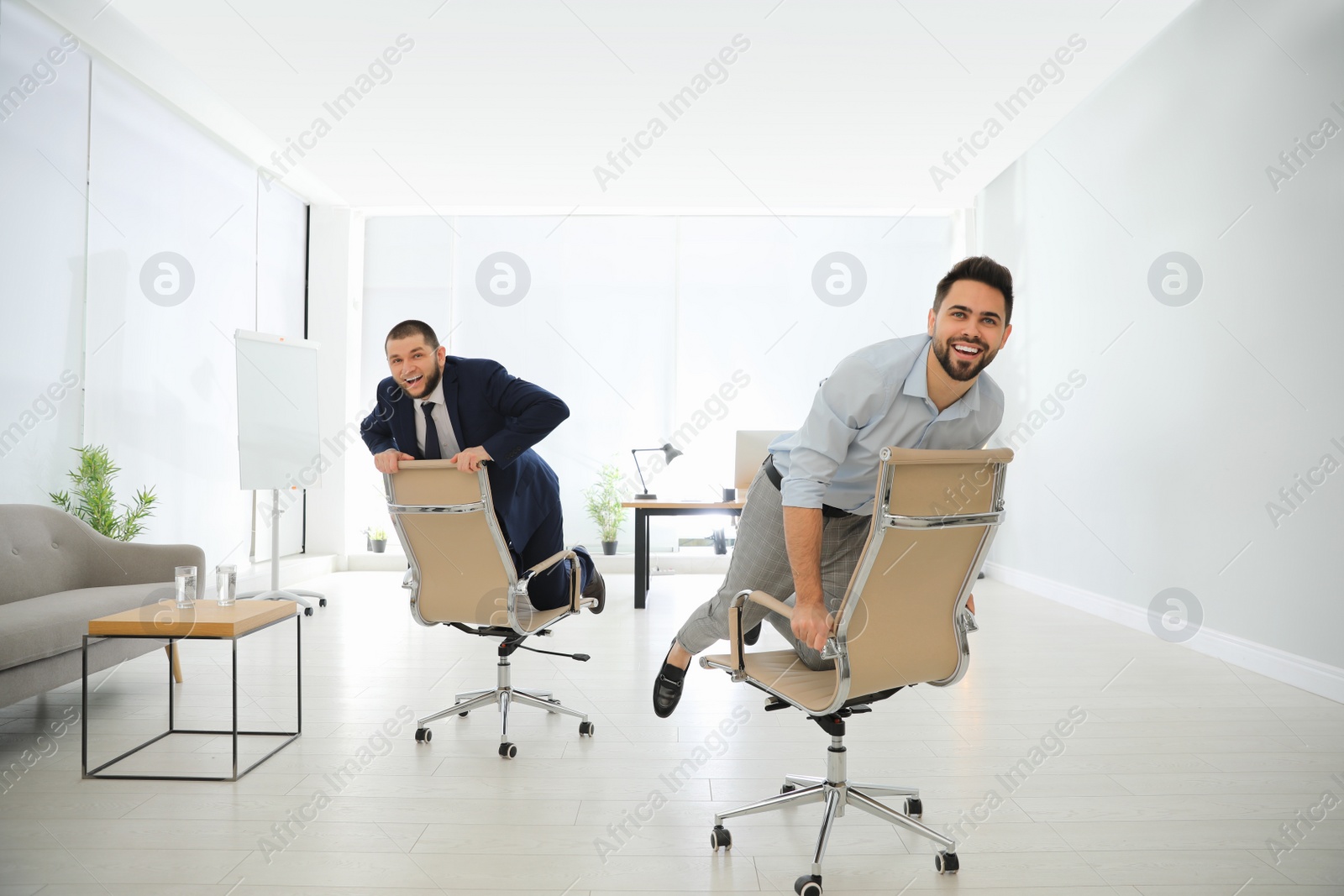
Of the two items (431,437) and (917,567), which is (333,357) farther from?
(917,567)

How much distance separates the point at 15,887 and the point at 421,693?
67.6 inches

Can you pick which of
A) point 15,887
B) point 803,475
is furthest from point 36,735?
point 803,475

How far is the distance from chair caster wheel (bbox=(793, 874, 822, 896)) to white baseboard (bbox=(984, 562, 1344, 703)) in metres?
2.96

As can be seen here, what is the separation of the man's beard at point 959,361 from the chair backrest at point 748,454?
370 cm

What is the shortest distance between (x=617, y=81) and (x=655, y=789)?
447cm

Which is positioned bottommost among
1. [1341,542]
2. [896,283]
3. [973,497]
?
[1341,542]

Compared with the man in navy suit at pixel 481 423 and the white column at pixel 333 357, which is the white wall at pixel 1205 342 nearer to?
the man in navy suit at pixel 481 423

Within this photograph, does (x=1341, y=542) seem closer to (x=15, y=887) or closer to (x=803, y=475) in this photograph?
(x=803, y=475)

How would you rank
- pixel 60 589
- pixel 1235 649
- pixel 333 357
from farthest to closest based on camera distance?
pixel 333 357 → pixel 1235 649 → pixel 60 589

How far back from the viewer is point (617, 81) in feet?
17.5

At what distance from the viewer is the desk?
566cm

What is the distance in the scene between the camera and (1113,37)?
15.6 ft

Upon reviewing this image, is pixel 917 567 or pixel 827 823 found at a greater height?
pixel 917 567

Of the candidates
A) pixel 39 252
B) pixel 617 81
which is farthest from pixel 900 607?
pixel 39 252
